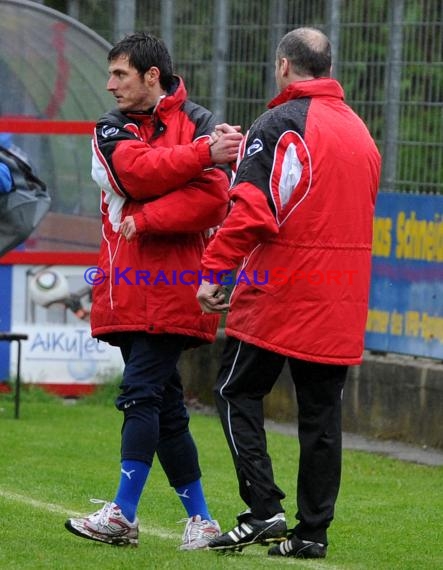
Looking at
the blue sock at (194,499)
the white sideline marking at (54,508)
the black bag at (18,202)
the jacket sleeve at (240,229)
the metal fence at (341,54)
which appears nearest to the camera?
the jacket sleeve at (240,229)

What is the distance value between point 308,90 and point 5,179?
5.24 feet

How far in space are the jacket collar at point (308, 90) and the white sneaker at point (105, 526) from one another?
1707mm

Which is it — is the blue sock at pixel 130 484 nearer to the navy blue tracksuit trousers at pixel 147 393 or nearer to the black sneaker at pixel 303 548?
the navy blue tracksuit trousers at pixel 147 393

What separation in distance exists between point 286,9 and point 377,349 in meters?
2.78

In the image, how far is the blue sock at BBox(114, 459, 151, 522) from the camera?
20.2 feet

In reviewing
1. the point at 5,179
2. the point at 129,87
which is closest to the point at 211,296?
the point at 129,87

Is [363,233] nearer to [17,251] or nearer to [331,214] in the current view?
[331,214]

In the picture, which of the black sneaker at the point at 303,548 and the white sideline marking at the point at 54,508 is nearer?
the black sneaker at the point at 303,548

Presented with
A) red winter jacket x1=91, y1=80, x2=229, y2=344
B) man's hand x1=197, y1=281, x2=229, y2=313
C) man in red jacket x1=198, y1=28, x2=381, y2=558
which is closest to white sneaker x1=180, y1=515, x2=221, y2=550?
man in red jacket x1=198, y1=28, x2=381, y2=558

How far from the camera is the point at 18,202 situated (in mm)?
7199

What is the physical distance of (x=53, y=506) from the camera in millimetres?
7445

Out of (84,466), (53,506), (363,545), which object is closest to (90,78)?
(84,466)

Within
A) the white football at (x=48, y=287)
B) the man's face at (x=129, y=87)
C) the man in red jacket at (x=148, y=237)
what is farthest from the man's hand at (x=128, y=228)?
the white football at (x=48, y=287)

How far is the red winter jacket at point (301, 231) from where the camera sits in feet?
19.2
